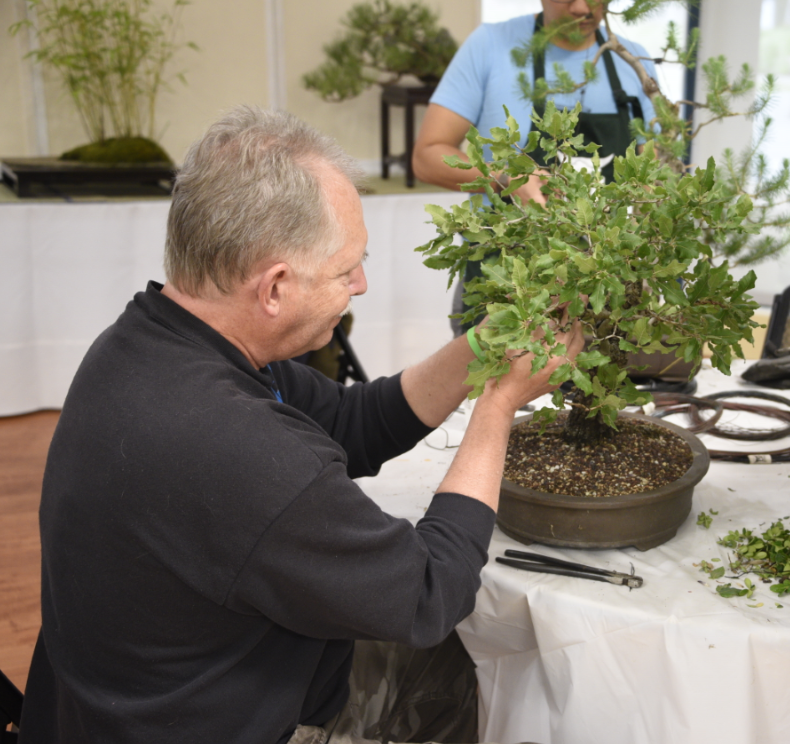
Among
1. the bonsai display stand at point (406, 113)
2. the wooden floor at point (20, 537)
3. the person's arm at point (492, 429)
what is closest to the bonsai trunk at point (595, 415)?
the person's arm at point (492, 429)

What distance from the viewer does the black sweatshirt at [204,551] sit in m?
0.75

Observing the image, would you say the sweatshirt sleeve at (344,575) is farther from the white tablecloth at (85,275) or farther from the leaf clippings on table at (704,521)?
the white tablecloth at (85,275)

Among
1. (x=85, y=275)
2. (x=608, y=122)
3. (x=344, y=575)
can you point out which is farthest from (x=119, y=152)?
(x=344, y=575)

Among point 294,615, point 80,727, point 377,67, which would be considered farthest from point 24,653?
point 377,67

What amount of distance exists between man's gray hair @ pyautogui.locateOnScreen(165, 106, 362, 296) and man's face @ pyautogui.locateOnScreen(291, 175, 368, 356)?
1 centimetres

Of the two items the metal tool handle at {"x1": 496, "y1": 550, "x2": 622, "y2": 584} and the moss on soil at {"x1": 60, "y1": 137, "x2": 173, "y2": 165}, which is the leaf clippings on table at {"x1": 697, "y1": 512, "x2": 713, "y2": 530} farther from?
the moss on soil at {"x1": 60, "y1": 137, "x2": 173, "y2": 165}

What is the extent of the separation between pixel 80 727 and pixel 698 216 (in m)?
0.89

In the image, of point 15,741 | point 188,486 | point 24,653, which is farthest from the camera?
point 24,653

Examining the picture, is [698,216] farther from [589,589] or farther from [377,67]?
[377,67]

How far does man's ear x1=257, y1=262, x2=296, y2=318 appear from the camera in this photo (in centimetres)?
85

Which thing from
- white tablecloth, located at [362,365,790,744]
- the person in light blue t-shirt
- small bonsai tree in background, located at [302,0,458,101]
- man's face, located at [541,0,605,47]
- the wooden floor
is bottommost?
the wooden floor

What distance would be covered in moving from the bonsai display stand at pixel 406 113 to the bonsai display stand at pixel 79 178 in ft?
3.41

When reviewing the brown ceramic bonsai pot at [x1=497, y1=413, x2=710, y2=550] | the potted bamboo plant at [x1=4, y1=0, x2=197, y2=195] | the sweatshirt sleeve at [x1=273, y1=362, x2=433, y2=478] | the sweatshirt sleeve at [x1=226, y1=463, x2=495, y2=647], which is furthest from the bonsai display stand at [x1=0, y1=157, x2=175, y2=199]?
the sweatshirt sleeve at [x1=226, y1=463, x2=495, y2=647]

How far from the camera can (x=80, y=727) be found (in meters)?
0.86
